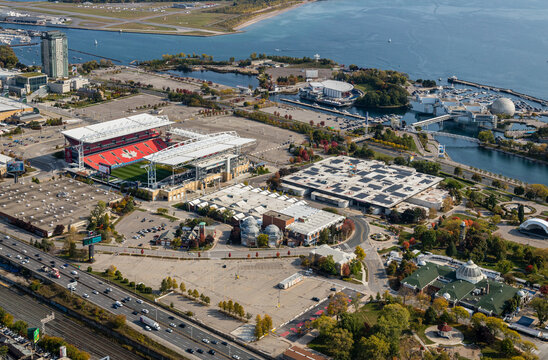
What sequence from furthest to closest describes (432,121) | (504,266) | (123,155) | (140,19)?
(140,19)
(432,121)
(123,155)
(504,266)

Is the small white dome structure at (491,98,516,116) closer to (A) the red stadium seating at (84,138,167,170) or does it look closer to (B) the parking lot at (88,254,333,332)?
(A) the red stadium seating at (84,138,167,170)

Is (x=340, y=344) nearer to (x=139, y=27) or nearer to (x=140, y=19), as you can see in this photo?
(x=139, y=27)

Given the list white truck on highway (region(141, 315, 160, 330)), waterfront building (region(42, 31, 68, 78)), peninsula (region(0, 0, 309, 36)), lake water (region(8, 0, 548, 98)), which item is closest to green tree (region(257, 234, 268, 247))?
white truck on highway (region(141, 315, 160, 330))

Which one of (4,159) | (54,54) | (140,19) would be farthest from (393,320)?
(140,19)

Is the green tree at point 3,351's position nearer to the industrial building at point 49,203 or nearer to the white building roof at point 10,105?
the industrial building at point 49,203

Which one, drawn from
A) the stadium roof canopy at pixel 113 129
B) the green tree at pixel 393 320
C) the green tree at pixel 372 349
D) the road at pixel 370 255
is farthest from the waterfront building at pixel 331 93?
the green tree at pixel 372 349

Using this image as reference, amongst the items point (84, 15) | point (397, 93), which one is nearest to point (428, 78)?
point (397, 93)
